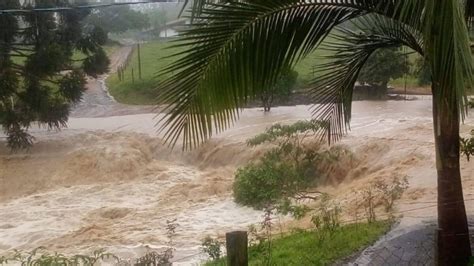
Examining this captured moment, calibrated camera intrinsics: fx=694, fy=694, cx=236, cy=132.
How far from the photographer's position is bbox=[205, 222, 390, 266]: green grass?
442 centimetres

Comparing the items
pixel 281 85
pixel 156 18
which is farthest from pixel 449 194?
pixel 156 18

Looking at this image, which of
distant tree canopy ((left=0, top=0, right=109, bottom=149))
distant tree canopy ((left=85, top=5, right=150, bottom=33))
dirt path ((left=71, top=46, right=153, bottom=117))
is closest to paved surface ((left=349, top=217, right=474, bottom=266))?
distant tree canopy ((left=85, top=5, right=150, bottom=33))

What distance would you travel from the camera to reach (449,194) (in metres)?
3.14

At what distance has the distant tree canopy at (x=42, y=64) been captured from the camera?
29.6ft

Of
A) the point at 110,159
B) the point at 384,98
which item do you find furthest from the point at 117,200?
the point at 384,98

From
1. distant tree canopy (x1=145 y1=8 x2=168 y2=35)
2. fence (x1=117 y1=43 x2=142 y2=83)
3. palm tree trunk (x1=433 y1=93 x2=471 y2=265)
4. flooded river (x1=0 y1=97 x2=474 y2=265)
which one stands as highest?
distant tree canopy (x1=145 y1=8 x2=168 y2=35)

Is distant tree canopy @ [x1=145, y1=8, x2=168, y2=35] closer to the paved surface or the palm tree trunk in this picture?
the paved surface

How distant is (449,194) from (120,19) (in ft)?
Result: 18.5

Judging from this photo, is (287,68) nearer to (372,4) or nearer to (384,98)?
(372,4)

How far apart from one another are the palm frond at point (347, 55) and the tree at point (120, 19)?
4.07 meters

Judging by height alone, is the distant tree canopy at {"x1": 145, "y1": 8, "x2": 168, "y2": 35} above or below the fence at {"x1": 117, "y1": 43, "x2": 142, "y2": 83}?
above

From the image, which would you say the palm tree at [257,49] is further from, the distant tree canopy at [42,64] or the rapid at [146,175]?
the distant tree canopy at [42,64]

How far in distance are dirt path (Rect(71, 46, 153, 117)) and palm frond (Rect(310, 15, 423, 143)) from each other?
23.7 feet

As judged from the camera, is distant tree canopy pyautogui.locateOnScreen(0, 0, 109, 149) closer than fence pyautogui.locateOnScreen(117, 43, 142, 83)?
No
